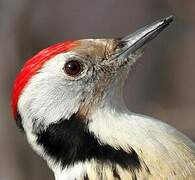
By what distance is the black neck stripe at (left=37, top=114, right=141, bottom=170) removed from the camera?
550 cm

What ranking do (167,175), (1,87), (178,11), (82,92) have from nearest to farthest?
(167,175), (82,92), (1,87), (178,11)

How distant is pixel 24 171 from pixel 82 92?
3571 millimetres

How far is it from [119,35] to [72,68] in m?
6.76

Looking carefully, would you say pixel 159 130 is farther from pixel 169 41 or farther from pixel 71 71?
pixel 169 41

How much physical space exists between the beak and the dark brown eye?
0.29 m

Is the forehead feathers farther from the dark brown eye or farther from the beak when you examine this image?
the beak

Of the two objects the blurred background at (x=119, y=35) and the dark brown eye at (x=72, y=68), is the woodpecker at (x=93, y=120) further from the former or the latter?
the blurred background at (x=119, y=35)

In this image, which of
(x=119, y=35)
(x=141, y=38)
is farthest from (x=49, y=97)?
(x=119, y=35)

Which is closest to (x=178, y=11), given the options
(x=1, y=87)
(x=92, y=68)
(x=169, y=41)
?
(x=169, y=41)

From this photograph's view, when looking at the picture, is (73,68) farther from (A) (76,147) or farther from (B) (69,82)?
(A) (76,147)

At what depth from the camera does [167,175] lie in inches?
212

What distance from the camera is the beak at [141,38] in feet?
19.1

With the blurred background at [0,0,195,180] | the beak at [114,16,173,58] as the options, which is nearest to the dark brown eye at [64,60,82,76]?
the beak at [114,16,173,58]

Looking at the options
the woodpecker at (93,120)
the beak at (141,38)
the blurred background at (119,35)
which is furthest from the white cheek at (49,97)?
the blurred background at (119,35)
